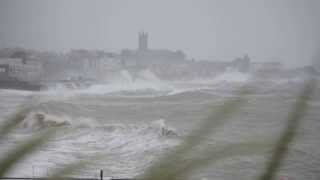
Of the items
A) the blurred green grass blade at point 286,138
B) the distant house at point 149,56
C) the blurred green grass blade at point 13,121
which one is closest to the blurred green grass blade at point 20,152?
the blurred green grass blade at point 13,121

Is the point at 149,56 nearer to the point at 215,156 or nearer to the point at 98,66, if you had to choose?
the point at 98,66

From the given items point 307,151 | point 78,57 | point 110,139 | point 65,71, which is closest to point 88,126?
point 110,139

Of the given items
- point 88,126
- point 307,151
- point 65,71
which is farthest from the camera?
point 65,71

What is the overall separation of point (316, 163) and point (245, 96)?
5.80 meters

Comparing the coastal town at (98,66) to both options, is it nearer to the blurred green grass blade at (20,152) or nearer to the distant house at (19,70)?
the distant house at (19,70)

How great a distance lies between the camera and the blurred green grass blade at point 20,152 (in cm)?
20

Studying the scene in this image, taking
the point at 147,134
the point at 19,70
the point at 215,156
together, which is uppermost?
the point at 215,156

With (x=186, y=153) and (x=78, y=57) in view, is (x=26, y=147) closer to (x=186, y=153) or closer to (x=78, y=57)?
(x=186, y=153)

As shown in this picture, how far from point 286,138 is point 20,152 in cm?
16

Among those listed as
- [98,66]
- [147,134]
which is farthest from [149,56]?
[147,134]

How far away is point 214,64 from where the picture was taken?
107 feet

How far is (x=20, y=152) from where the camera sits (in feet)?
0.69

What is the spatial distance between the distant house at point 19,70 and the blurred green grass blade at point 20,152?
20571 millimetres

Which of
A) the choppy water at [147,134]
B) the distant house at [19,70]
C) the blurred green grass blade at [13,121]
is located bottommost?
the choppy water at [147,134]
